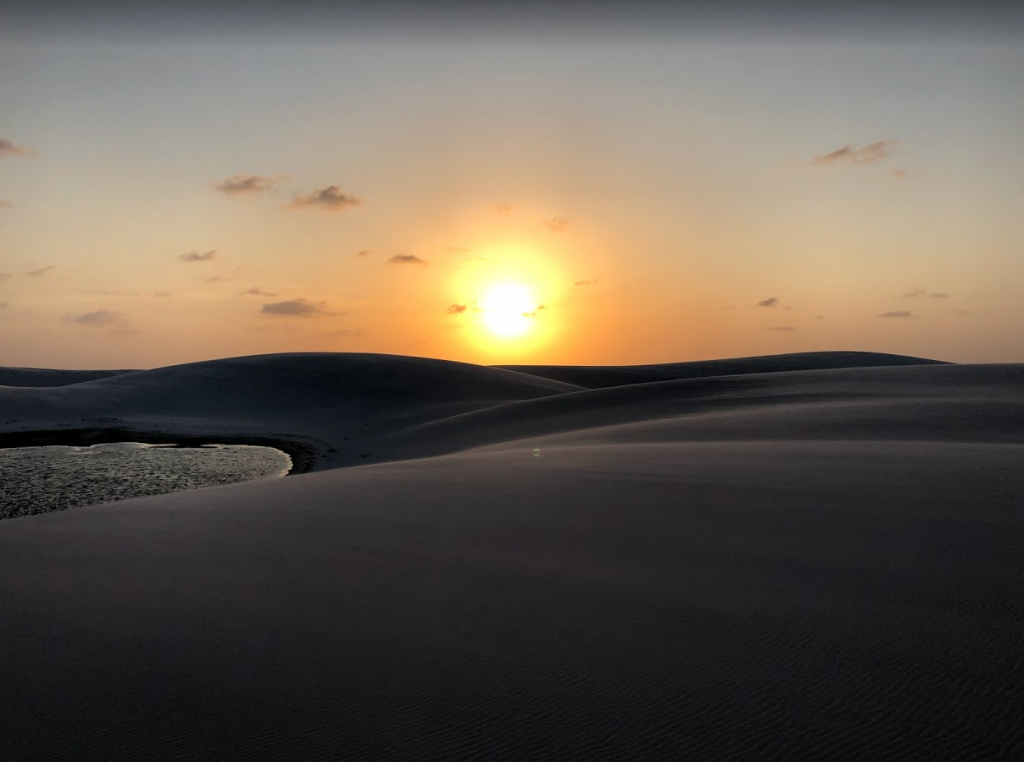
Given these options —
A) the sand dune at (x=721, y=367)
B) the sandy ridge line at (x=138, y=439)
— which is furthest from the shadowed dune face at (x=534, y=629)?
the sand dune at (x=721, y=367)

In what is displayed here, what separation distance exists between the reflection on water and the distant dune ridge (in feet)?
22.3

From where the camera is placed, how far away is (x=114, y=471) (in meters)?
20.1

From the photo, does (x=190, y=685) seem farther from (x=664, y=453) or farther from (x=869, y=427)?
(x=869, y=427)

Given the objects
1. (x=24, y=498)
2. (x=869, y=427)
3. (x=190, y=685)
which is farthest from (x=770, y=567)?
(x=24, y=498)

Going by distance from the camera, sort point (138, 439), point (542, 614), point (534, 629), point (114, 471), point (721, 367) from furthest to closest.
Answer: point (721, 367), point (138, 439), point (114, 471), point (542, 614), point (534, 629)

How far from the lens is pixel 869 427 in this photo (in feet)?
49.5

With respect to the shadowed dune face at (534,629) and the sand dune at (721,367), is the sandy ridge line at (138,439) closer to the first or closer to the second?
the shadowed dune face at (534,629)

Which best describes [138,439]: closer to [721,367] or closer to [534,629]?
[534,629]

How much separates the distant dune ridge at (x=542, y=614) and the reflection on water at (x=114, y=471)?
22.3 feet

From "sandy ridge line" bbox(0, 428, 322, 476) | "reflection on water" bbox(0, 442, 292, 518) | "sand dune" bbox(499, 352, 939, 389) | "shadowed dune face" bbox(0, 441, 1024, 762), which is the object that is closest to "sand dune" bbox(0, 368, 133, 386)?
"sand dune" bbox(499, 352, 939, 389)

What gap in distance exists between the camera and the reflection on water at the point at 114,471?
16016 millimetres

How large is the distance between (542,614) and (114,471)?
741 inches

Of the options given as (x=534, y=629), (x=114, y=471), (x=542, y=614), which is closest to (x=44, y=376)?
(x=114, y=471)

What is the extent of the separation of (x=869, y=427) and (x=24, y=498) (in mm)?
17894
